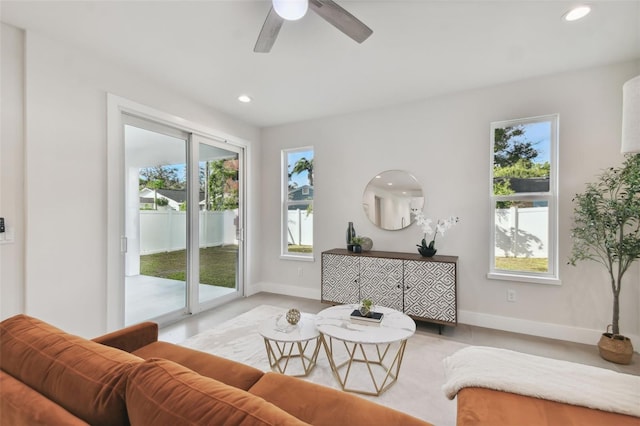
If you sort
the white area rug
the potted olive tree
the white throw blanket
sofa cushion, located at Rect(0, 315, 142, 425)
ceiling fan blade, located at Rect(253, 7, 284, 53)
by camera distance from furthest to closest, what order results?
the potted olive tree, the white area rug, ceiling fan blade, located at Rect(253, 7, 284, 53), the white throw blanket, sofa cushion, located at Rect(0, 315, 142, 425)

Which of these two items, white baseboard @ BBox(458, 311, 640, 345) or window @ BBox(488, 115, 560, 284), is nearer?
white baseboard @ BBox(458, 311, 640, 345)

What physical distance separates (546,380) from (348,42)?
256cm

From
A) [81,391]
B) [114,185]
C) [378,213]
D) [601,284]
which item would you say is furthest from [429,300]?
[114,185]

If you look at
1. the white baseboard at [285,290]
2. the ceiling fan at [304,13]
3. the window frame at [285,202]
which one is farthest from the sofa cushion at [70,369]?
the window frame at [285,202]

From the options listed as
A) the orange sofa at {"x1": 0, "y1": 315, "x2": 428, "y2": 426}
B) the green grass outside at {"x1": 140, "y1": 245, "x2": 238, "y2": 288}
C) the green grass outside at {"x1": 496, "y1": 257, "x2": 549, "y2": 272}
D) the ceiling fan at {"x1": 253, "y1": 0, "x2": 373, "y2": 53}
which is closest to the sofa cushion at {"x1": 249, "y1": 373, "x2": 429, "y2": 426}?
the orange sofa at {"x1": 0, "y1": 315, "x2": 428, "y2": 426}

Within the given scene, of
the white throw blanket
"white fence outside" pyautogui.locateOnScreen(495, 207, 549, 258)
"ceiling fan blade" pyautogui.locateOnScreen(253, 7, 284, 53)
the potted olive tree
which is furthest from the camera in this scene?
"white fence outside" pyautogui.locateOnScreen(495, 207, 549, 258)

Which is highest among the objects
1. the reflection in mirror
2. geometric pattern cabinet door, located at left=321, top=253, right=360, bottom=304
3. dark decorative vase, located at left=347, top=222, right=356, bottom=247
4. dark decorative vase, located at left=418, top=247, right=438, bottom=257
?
the reflection in mirror

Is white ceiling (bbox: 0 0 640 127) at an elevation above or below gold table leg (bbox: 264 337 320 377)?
above

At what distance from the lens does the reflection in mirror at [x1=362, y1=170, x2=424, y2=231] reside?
353 cm

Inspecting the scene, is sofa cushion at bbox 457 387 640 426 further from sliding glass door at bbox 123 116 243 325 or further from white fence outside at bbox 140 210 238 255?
white fence outside at bbox 140 210 238 255

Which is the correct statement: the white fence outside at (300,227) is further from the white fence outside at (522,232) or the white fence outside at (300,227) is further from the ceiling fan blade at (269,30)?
the ceiling fan blade at (269,30)

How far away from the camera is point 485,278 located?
3.15m

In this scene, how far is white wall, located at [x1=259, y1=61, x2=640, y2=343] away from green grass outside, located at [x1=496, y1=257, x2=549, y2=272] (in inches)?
6.4

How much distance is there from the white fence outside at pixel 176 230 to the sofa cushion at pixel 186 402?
262cm
